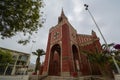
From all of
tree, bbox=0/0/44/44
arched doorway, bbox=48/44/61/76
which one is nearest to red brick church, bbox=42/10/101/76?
arched doorway, bbox=48/44/61/76

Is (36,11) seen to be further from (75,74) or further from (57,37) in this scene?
(57,37)

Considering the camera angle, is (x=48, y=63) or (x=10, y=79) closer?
(x=10, y=79)

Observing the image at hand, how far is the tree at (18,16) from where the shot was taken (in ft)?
25.9

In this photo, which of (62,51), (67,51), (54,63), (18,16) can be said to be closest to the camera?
(18,16)

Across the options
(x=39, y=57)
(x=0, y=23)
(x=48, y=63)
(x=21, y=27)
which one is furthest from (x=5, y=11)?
(x=39, y=57)

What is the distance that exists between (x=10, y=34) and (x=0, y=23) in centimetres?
145

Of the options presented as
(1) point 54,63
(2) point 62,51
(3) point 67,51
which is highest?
(2) point 62,51

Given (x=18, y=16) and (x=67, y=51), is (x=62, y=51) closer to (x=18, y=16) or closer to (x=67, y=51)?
(x=67, y=51)

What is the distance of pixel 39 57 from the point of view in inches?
1190

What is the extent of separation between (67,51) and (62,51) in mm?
1451

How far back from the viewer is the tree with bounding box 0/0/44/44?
7898 mm

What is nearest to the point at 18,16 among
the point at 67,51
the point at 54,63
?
the point at 67,51

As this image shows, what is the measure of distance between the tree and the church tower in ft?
40.1

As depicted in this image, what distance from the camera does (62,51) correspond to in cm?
2216
